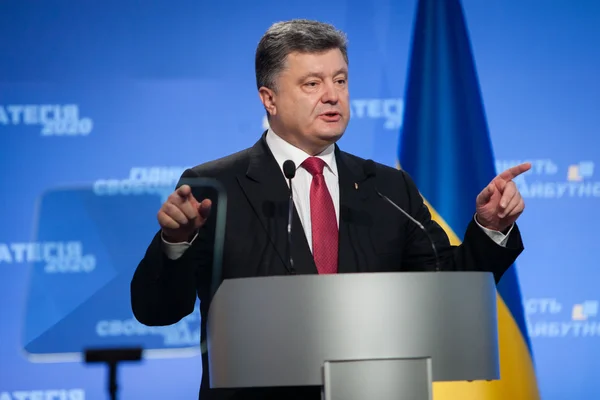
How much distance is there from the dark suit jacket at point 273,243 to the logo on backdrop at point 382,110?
1113 mm

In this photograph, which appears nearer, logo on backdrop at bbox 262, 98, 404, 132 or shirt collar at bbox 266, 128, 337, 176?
shirt collar at bbox 266, 128, 337, 176

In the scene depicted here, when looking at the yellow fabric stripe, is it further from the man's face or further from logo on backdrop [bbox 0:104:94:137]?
logo on backdrop [bbox 0:104:94:137]

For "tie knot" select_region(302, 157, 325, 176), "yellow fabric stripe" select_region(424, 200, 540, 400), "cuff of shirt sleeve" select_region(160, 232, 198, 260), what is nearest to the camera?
"cuff of shirt sleeve" select_region(160, 232, 198, 260)

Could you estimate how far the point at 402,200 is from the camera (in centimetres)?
258

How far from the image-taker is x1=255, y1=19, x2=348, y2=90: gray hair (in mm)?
2523

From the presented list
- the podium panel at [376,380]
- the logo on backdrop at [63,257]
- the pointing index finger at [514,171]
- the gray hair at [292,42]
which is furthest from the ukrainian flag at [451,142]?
the podium panel at [376,380]

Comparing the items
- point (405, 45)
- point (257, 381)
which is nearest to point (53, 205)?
point (257, 381)

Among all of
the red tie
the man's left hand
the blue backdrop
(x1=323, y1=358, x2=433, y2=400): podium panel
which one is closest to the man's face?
the red tie

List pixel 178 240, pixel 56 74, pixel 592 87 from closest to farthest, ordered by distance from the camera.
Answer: pixel 178 240
pixel 56 74
pixel 592 87

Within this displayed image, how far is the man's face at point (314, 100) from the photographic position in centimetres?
248

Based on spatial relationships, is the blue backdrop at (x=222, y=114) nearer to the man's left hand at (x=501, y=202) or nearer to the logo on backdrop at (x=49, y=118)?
the logo on backdrop at (x=49, y=118)

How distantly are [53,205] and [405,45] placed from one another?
1917 mm

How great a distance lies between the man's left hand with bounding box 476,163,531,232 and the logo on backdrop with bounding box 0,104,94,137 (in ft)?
6.07

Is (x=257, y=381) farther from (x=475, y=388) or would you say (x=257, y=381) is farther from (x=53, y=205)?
(x=475, y=388)
